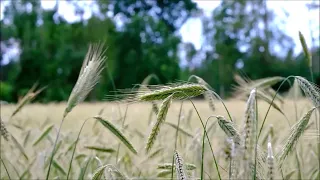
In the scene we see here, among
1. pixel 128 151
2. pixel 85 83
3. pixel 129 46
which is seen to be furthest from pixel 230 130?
pixel 129 46

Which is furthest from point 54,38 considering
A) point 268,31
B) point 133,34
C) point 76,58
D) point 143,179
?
point 143,179

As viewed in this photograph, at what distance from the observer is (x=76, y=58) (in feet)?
66.8

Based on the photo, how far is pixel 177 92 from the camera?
100cm

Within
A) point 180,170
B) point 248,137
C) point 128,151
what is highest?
point 248,137

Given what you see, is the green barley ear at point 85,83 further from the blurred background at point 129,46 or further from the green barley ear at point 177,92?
the blurred background at point 129,46

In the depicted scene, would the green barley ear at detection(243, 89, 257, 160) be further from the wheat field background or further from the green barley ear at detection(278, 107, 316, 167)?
the wheat field background

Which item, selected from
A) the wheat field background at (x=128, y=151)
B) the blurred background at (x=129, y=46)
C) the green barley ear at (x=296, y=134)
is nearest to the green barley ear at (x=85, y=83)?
the wheat field background at (x=128, y=151)

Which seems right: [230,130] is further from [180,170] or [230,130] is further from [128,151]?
[128,151]

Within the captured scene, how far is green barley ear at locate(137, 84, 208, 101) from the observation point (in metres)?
0.98

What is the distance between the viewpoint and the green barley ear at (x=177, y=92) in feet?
3.23

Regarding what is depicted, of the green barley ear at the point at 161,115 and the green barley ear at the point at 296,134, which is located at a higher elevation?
the green barley ear at the point at 161,115

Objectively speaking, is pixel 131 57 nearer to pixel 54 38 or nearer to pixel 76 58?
pixel 76 58

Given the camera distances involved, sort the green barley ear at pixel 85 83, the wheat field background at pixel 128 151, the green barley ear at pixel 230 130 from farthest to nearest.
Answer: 1. the wheat field background at pixel 128 151
2. the green barley ear at pixel 85 83
3. the green barley ear at pixel 230 130

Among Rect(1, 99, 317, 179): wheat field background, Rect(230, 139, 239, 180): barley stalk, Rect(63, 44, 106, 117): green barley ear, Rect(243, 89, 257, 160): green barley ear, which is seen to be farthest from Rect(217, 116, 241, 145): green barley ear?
Rect(63, 44, 106, 117): green barley ear
